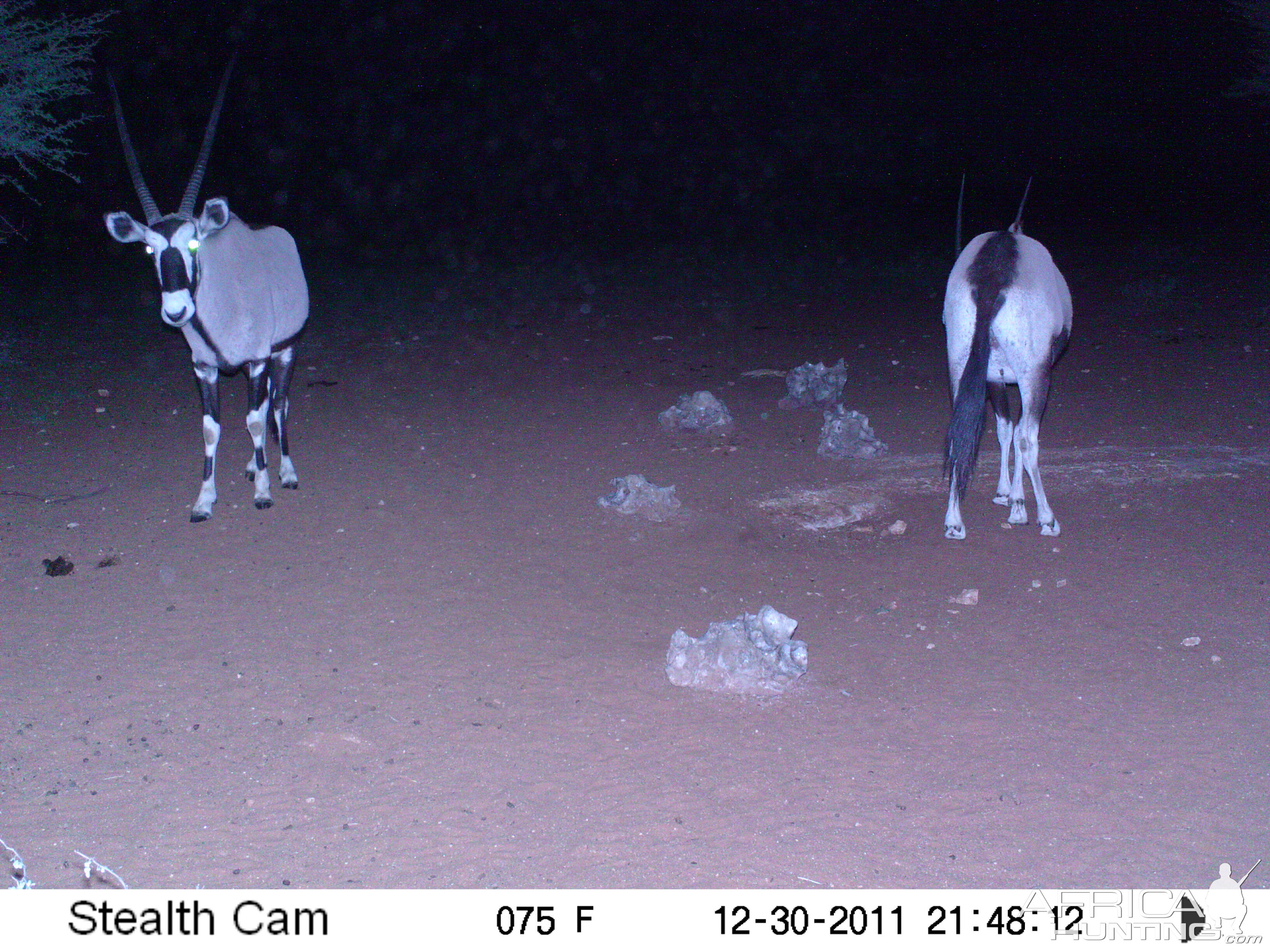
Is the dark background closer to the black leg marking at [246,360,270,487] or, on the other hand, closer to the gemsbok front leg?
the black leg marking at [246,360,270,487]

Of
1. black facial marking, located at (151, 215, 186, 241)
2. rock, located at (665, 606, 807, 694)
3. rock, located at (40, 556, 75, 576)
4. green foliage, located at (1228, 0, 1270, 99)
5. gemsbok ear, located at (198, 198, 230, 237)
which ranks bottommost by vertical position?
rock, located at (665, 606, 807, 694)

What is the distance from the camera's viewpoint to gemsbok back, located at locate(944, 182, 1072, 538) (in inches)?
254

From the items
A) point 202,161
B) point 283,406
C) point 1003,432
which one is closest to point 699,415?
point 1003,432

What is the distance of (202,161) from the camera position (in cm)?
685

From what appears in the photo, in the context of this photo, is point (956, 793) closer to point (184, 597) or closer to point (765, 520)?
point (765, 520)

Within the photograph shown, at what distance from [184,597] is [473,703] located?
6.68ft

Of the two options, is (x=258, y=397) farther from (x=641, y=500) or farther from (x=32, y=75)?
(x=32, y=75)

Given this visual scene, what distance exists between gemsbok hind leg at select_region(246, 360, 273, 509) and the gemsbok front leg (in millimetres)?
218

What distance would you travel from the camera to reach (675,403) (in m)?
9.72

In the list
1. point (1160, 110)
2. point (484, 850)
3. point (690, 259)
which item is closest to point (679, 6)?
point (1160, 110)

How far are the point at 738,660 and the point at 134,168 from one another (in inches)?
193

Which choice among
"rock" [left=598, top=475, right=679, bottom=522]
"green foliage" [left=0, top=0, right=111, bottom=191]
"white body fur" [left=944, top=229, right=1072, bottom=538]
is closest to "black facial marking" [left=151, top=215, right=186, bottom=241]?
"rock" [left=598, top=475, right=679, bottom=522]

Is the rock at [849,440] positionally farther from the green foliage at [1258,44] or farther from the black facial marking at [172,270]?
the green foliage at [1258,44]

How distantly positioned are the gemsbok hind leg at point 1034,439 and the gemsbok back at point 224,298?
15.9 ft
